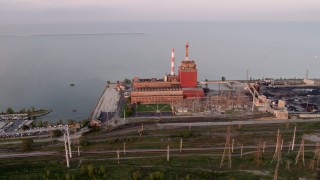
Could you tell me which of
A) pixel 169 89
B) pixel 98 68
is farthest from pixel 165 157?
pixel 98 68

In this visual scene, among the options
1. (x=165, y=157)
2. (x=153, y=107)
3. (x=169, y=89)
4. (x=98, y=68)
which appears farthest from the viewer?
(x=98, y=68)

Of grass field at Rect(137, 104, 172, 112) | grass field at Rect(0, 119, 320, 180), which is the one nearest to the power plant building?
grass field at Rect(137, 104, 172, 112)

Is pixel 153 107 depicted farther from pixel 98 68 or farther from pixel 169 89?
pixel 98 68

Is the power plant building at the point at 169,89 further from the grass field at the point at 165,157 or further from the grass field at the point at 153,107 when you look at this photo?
the grass field at the point at 165,157

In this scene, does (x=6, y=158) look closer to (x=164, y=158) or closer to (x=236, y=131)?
(x=164, y=158)

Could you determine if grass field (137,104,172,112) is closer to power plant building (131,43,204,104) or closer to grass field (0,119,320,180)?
power plant building (131,43,204,104)
